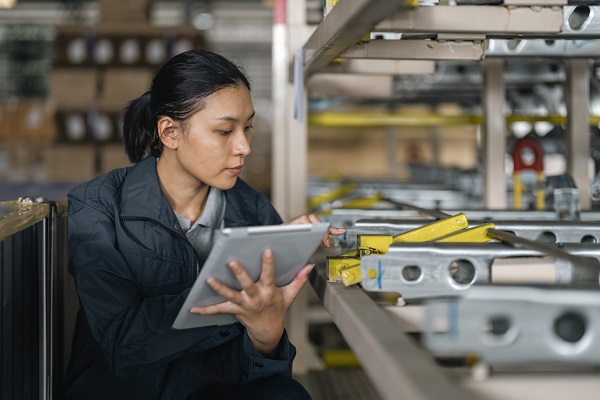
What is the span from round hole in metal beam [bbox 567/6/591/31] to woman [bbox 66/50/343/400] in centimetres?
67

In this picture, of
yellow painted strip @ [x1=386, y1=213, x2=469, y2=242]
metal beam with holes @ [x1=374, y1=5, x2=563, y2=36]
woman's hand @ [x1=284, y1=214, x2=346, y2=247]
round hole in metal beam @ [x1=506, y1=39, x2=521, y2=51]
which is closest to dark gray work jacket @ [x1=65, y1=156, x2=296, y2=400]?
woman's hand @ [x1=284, y1=214, x2=346, y2=247]

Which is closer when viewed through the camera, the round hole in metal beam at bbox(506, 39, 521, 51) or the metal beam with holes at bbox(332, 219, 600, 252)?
the metal beam with holes at bbox(332, 219, 600, 252)

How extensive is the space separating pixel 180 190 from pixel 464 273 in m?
0.84

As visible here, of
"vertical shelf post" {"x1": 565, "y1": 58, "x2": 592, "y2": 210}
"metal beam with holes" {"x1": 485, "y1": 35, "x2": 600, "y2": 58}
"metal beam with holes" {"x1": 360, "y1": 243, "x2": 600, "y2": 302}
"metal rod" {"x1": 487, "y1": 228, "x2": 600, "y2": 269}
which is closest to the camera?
"metal rod" {"x1": 487, "y1": 228, "x2": 600, "y2": 269}

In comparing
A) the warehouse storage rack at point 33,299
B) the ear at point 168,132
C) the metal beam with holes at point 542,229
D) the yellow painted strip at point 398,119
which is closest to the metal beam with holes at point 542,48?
the metal beam with holes at point 542,229

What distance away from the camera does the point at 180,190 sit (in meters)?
1.84

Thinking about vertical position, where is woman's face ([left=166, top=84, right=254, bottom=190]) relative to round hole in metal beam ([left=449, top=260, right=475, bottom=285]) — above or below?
above

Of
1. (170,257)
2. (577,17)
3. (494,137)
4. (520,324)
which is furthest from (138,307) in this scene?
(494,137)

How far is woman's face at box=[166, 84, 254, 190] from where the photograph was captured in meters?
1.69

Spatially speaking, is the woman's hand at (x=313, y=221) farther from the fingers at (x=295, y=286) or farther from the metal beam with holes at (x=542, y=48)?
the metal beam with holes at (x=542, y=48)

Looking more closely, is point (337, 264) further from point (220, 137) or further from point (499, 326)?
point (499, 326)

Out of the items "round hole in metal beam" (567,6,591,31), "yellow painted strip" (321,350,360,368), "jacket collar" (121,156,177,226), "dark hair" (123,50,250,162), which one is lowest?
"yellow painted strip" (321,350,360,368)

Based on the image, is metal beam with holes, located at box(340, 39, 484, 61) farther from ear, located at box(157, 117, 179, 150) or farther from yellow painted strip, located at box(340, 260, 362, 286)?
yellow painted strip, located at box(340, 260, 362, 286)

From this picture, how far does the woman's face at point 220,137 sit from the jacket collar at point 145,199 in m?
0.10
